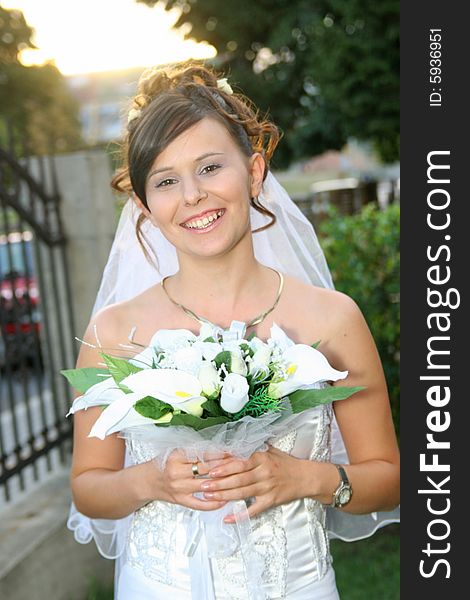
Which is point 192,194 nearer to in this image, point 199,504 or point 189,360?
point 189,360

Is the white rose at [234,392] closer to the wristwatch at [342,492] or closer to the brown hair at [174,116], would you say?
the wristwatch at [342,492]

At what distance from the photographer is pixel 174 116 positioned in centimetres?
255

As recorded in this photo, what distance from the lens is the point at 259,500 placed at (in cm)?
232

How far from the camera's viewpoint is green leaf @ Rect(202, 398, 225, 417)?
80.5 inches

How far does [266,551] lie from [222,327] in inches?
26.5

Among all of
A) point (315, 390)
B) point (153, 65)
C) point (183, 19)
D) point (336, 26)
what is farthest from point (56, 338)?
point (183, 19)

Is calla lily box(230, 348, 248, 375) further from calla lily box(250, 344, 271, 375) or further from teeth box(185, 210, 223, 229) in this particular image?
teeth box(185, 210, 223, 229)

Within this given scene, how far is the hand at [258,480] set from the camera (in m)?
2.23

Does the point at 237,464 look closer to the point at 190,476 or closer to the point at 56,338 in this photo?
the point at 190,476

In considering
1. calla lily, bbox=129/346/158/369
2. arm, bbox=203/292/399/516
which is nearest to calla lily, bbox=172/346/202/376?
calla lily, bbox=129/346/158/369

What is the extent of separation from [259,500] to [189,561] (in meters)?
0.35

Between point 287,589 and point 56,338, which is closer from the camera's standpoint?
point 287,589

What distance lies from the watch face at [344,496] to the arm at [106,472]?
50 centimetres

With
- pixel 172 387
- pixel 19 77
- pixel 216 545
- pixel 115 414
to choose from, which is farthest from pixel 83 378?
pixel 19 77
